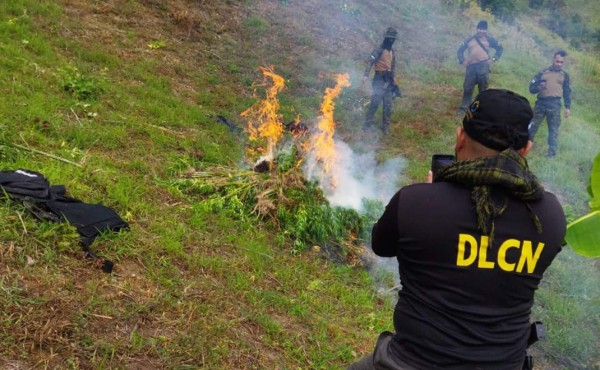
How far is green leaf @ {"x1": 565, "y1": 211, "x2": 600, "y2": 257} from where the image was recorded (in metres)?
2.83

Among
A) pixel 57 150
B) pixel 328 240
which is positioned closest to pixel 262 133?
pixel 328 240

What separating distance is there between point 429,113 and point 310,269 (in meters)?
8.26

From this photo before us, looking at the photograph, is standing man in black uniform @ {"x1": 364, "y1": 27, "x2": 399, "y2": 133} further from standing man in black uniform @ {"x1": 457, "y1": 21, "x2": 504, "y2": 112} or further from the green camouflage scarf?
the green camouflage scarf

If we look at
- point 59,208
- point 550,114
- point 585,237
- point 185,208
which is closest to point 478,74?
point 550,114

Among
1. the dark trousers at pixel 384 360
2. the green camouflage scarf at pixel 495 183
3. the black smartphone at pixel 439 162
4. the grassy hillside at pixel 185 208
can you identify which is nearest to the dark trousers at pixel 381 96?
the grassy hillside at pixel 185 208

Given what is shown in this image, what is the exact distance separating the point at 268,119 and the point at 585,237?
724 centimetres

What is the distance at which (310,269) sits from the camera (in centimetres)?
561

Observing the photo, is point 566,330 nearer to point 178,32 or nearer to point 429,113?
point 429,113

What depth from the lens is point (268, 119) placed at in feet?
31.5

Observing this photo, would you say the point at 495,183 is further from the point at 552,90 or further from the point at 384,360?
the point at 552,90

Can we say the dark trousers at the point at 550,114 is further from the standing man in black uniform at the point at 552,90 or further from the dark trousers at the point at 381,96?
the dark trousers at the point at 381,96

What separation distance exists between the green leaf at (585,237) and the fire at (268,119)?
4.32 m

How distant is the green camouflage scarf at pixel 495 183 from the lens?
6.74 feet

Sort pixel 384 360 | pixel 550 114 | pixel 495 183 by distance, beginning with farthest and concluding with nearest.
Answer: pixel 550 114 < pixel 384 360 < pixel 495 183
